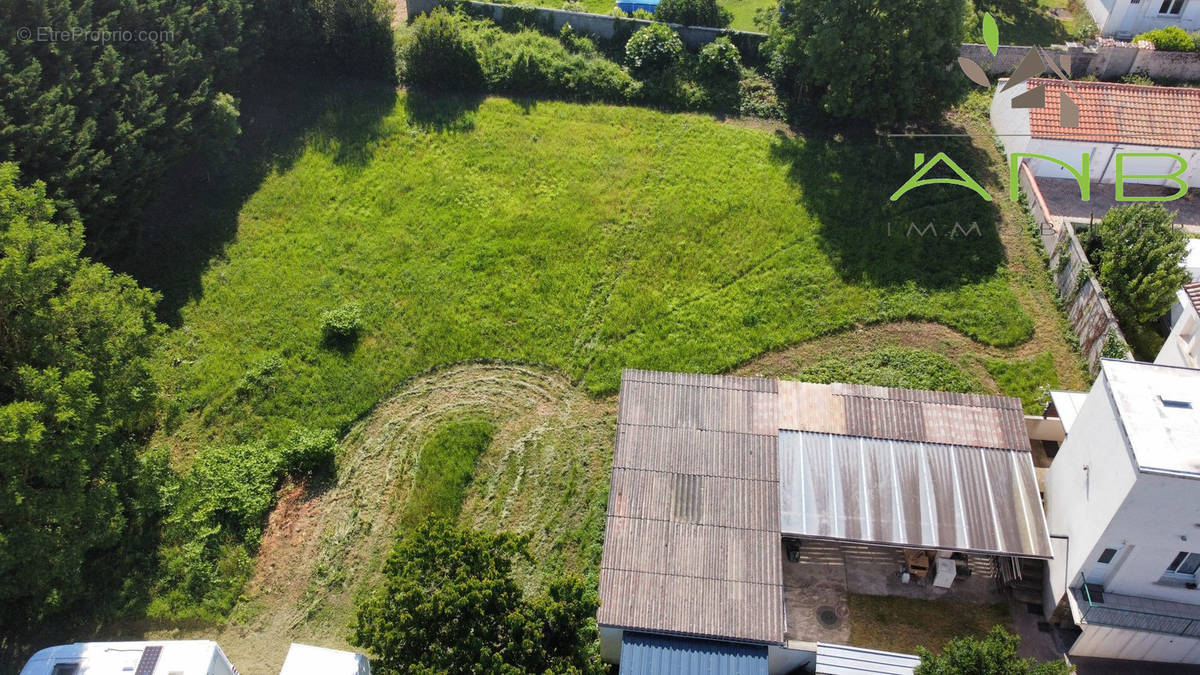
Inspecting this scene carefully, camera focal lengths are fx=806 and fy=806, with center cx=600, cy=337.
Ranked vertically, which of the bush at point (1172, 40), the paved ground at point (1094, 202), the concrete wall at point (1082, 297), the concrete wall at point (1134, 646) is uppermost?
the bush at point (1172, 40)

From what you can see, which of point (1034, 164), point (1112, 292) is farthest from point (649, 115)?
point (1112, 292)

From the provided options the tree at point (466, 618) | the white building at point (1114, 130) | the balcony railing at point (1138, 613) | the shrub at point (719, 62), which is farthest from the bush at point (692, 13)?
the balcony railing at point (1138, 613)

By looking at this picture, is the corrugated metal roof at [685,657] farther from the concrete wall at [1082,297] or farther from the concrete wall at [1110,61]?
the concrete wall at [1110,61]

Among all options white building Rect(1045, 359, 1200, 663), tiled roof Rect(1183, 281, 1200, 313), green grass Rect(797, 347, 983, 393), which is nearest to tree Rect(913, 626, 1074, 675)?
white building Rect(1045, 359, 1200, 663)

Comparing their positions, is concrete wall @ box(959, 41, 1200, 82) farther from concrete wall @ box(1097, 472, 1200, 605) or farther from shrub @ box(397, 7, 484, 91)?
concrete wall @ box(1097, 472, 1200, 605)

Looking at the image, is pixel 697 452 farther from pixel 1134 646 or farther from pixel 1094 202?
pixel 1094 202

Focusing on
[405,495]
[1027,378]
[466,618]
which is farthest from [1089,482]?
[405,495]
